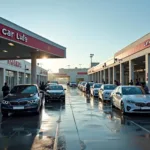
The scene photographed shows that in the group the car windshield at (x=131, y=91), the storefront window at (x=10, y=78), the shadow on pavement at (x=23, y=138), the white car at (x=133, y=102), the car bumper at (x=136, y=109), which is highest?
the storefront window at (x=10, y=78)

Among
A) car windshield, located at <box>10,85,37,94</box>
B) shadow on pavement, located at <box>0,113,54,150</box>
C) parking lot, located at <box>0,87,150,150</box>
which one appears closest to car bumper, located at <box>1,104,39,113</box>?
car windshield, located at <box>10,85,37,94</box>

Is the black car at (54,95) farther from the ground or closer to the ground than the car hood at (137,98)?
closer to the ground

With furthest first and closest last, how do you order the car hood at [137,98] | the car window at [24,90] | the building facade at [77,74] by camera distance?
the building facade at [77,74]
the car window at [24,90]
the car hood at [137,98]

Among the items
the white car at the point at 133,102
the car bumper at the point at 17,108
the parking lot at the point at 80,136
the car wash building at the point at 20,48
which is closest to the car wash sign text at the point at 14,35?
the car wash building at the point at 20,48

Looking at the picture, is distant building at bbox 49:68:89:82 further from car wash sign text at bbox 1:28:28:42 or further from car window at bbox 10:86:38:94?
car window at bbox 10:86:38:94

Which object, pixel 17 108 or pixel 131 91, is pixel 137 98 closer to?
pixel 131 91

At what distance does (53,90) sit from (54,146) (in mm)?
16124

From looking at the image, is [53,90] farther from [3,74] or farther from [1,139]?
[1,139]

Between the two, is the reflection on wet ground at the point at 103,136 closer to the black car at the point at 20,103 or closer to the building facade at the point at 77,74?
the black car at the point at 20,103

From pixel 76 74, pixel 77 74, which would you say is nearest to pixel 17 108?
pixel 77 74

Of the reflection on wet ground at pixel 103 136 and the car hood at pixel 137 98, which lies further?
the car hood at pixel 137 98

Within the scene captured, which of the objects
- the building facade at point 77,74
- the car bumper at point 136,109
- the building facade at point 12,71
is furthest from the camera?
the building facade at point 77,74

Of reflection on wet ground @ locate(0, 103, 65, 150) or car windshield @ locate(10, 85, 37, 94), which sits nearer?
reflection on wet ground @ locate(0, 103, 65, 150)

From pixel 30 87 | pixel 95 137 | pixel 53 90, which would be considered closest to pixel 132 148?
pixel 95 137
